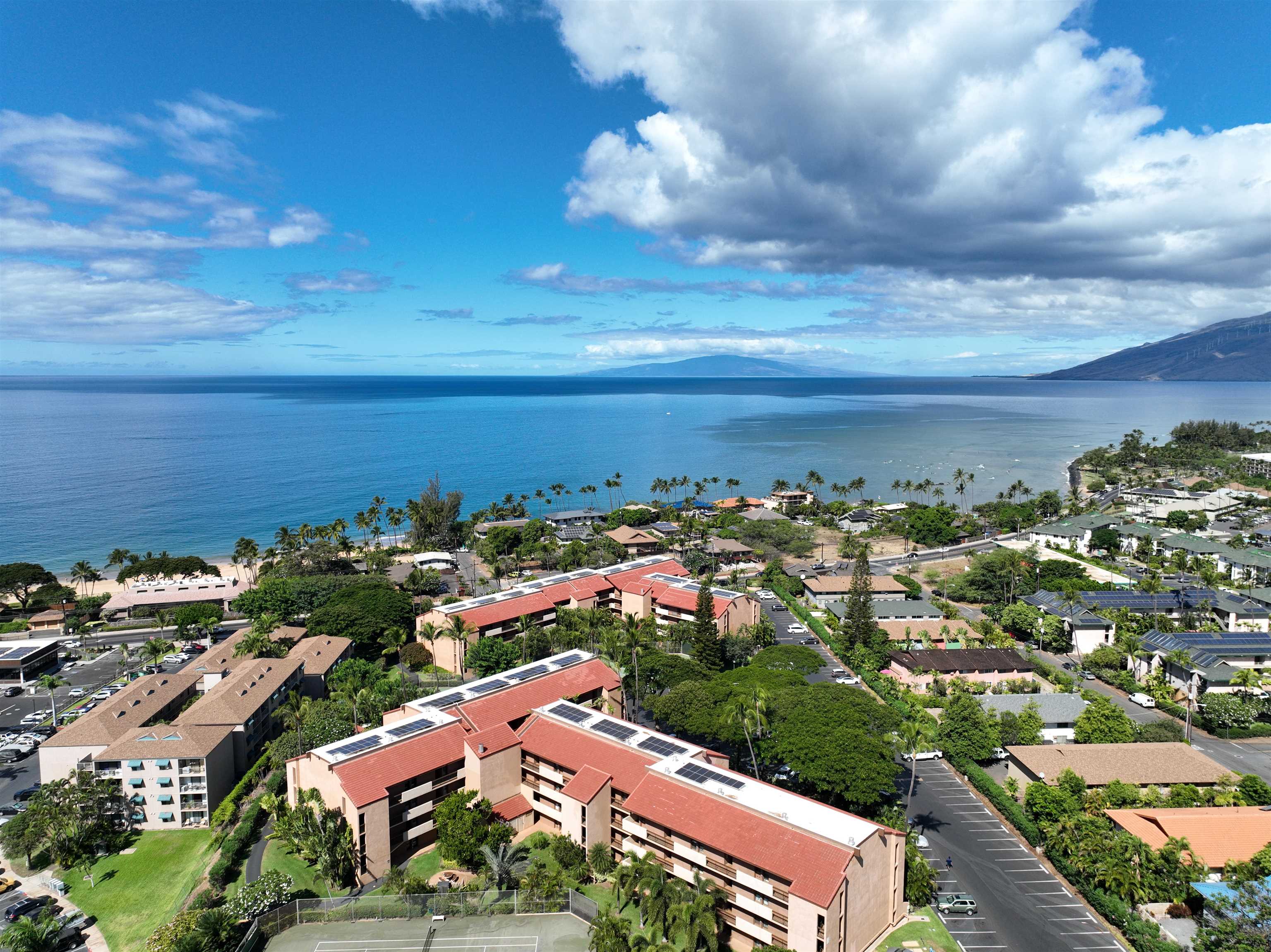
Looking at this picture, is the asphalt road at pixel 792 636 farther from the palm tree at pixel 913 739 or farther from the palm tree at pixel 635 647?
the palm tree at pixel 913 739

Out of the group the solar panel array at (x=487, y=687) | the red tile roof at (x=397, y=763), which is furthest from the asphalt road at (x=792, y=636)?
the red tile roof at (x=397, y=763)

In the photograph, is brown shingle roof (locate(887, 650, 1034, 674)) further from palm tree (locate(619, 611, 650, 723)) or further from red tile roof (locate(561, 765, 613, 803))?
red tile roof (locate(561, 765, 613, 803))

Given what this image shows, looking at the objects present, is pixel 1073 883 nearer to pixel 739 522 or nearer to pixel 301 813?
pixel 301 813

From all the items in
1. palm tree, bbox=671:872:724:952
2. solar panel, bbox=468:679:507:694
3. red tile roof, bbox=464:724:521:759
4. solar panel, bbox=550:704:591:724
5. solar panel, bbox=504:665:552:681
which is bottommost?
palm tree, bbox=671:872:724:952

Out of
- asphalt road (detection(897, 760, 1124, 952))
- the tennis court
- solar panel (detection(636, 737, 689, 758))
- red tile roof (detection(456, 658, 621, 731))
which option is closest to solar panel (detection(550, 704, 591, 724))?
red tile roof (detection(456, 658, 621, 731))

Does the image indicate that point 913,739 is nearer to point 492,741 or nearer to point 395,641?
point 492,741

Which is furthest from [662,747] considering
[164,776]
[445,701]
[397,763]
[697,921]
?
[164,776]

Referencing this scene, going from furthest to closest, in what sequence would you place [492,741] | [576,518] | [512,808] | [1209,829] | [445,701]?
1. [576,518]
2. [445,701]
3. [492,741]
4. [512,808]
5. [1209,829]
